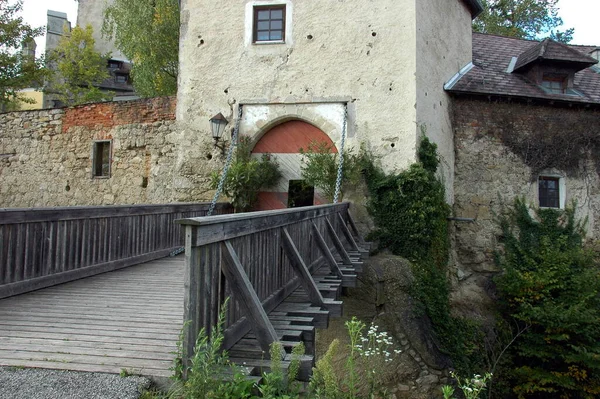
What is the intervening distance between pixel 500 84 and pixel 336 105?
4.57 meters

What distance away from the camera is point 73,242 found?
5.85 meters

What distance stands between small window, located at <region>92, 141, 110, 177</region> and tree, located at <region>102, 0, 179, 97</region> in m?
5.50

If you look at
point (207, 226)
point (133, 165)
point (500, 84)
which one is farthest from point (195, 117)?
point (207, 226)

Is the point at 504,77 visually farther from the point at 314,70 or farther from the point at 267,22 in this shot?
the point at 267,22

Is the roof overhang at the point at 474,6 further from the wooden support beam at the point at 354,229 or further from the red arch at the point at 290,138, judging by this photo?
the wooden support beam at the point at 354,229

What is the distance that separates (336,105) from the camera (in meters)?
10.4

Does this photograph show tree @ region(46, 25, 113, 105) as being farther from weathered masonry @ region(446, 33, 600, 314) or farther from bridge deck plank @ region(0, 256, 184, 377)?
bridge deck plank @ region(0, 256, 184, 377)

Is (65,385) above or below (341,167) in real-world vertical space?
below

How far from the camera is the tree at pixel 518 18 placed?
70.8 ft

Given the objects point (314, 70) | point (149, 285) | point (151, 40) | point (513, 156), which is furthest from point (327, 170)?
point (151, 40)

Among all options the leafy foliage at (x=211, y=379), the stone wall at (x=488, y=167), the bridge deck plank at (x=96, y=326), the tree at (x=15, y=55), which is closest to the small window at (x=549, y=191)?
the stone wall at (x=488, y=167)

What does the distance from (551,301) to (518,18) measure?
16.1 m

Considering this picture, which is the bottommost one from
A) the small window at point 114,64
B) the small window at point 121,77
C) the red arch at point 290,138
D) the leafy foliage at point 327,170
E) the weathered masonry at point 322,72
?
the leafy foliage at point 327,170

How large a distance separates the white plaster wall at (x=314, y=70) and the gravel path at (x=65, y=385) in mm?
7864
